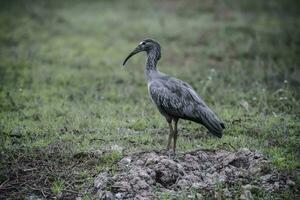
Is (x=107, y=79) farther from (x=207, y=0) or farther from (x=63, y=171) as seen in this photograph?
(x=207, y=0)

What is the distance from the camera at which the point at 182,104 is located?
25.9 feet

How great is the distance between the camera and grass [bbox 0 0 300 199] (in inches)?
312

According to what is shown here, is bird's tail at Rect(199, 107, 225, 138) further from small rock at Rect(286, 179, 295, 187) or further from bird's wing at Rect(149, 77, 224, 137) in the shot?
small rock at Rect(286, 179, 295, 187)

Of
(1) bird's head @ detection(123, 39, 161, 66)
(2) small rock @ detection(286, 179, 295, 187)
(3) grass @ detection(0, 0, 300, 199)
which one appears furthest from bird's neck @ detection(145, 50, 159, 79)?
(2) small rock @ detection(286, 179, 295, 187)

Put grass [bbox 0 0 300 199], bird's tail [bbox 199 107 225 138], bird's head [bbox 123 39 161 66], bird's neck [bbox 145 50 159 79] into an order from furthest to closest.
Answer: bird's head [bbox 123 39 161 66] < bird's neck [bbox 145 50 159 79] < grass [bbox 0 0 300 199] < bird's tail [bbox 199 107 225 138]

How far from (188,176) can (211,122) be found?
1058mm

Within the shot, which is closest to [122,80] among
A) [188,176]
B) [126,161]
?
[126,161]

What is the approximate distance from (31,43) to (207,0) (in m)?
7.15

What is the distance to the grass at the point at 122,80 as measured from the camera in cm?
793

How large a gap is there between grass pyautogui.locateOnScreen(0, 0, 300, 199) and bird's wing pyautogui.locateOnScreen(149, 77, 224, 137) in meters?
0.56

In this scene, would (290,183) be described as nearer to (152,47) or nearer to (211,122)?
(211,122)

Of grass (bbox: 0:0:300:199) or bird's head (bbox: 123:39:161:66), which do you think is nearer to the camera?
grass (bbox: 0:0:300:199)

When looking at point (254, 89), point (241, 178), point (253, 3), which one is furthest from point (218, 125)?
point (253, 3)

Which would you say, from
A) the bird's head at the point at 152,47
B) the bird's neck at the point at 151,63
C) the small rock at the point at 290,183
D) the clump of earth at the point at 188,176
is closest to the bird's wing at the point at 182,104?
the bird's neck at the point at 151,63
